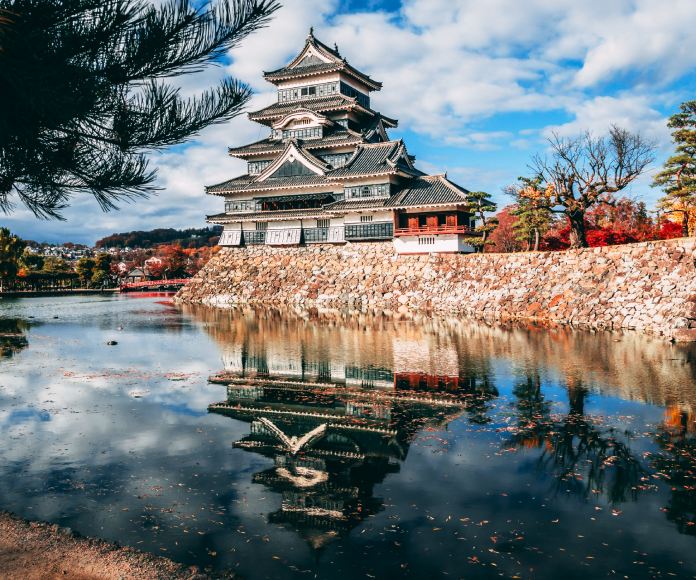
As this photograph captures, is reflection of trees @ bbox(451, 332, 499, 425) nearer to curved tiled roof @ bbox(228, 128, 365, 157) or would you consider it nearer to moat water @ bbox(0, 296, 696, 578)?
moat water @ bbox(0, 296, 696, 578)

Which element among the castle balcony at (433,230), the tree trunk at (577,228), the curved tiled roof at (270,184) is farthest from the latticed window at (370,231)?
the tree trunk at (577,228)

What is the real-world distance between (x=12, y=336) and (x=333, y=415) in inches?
915

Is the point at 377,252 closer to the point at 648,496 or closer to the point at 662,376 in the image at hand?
the point at 662,376

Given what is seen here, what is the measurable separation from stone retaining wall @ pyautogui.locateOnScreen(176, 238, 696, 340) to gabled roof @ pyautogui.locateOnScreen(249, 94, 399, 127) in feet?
42.6

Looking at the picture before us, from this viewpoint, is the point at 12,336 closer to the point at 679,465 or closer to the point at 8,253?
the point at 679,465

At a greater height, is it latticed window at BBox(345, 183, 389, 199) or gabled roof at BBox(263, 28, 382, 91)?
gabled roof at BBox(263, 28, 382, 91)

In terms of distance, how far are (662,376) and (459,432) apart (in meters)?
8.36

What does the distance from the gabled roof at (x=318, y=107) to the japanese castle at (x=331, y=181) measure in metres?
0.11

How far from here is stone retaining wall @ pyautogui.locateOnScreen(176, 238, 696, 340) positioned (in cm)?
2767

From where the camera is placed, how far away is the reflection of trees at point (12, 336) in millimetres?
23327

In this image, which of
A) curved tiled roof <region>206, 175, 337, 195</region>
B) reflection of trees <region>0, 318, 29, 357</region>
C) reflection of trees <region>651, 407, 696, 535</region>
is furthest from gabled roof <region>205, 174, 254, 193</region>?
reflection of trees <region>651, 407, 696, 535</region>

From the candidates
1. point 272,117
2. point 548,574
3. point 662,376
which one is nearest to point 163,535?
point 548,574

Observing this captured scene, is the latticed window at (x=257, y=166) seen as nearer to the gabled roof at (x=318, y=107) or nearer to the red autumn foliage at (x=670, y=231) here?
the gabled roof at (x=318, y=107)

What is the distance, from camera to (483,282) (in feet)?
127
